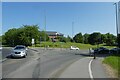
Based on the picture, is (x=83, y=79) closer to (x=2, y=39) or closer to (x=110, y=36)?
(x=2, y=39)

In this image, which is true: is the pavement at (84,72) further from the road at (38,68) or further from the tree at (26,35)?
the tree at (26,35)

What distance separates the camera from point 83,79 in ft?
46.3

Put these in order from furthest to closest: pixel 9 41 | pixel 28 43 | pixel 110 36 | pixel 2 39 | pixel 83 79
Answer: pixel 110 36, pixel 2 39, pixel 9 41, pixel 28 43, pixel 83 79

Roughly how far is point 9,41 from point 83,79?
376 feet

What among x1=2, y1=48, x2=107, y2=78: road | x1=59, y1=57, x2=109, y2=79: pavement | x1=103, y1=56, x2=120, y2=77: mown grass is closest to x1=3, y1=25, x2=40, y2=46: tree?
x1=2, y1=48, x2=107, y2=78: road

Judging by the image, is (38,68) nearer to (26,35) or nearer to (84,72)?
(84,72)

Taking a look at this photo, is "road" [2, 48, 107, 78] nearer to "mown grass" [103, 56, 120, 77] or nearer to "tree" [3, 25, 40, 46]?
"mown grass" [103, 56, 120, 77]

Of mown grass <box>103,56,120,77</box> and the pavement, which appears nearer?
the pavement

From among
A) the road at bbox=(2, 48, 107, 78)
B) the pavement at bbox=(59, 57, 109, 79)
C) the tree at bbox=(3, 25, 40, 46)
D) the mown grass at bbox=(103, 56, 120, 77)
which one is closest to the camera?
the pavement at bbox=(59, 57, 109, 79)

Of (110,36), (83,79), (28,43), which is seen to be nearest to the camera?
(83,79)

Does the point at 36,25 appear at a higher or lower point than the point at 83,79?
higher

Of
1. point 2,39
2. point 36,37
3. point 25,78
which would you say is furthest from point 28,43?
point 25,78

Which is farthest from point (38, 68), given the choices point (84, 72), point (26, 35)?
point (26, 35)

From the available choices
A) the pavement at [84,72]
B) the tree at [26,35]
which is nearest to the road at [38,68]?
the pavement at [84,72]
